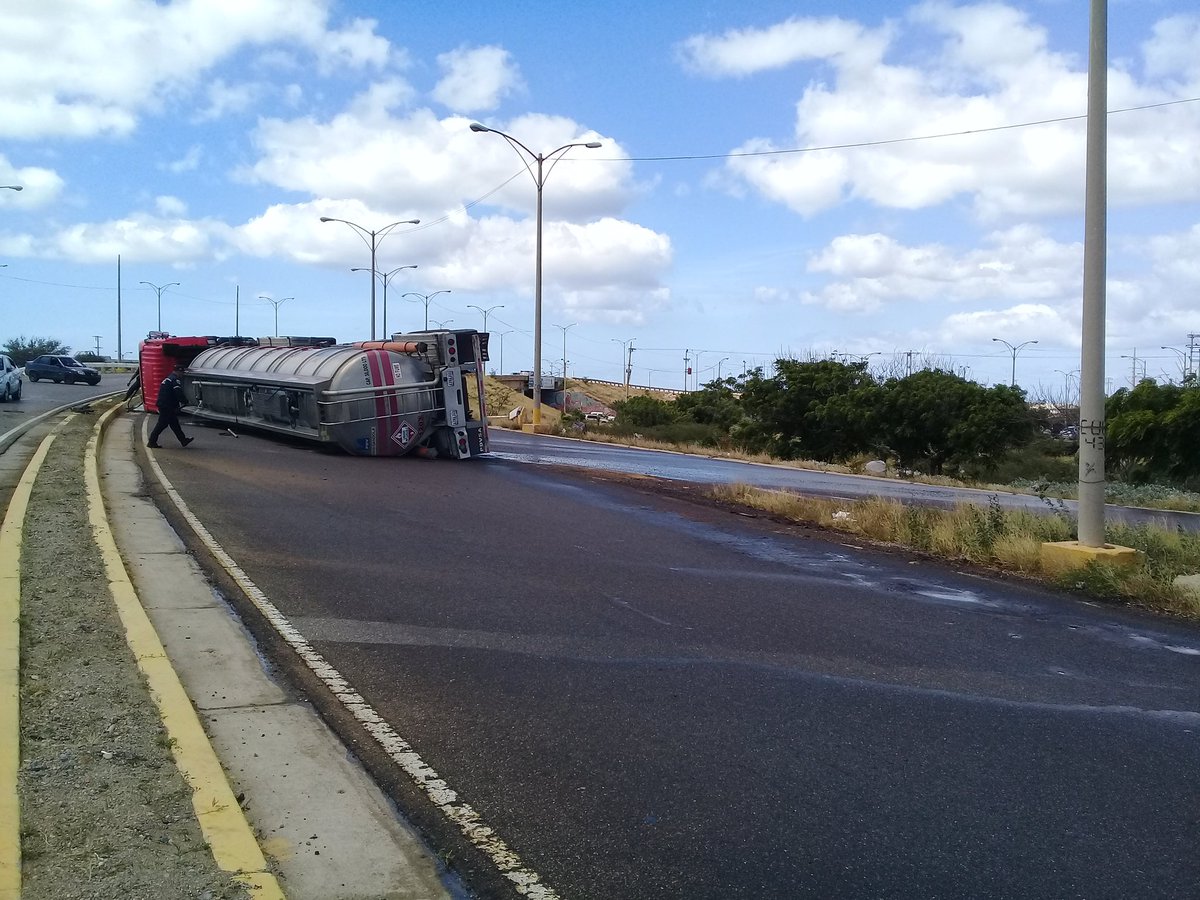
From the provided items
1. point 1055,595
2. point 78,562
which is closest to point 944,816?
point 1055,595

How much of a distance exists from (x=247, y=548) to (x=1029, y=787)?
8.03 m

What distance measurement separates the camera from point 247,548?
36.1 ft

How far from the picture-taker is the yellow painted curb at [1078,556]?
10.7 metres

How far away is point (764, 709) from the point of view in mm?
6324

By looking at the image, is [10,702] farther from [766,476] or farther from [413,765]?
[766,476]

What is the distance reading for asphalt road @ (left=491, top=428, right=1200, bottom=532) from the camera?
2012 centimetres

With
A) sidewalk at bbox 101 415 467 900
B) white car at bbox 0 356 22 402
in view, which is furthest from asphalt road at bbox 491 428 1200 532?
white car at bbox 0 356 22 402

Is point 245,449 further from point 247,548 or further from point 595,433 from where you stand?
point 595,433

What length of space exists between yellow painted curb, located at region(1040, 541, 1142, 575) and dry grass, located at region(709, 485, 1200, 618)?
0.11m

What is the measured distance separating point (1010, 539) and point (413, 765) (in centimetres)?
882

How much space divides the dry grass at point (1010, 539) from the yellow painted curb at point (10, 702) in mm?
8956

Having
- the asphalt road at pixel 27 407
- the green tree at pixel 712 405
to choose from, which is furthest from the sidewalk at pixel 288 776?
the green tree at pixel 712 405

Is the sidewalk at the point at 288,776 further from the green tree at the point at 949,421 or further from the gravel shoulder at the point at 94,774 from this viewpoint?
the green tree at the point at 949,421

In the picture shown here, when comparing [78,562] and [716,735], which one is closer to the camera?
[716,735]
